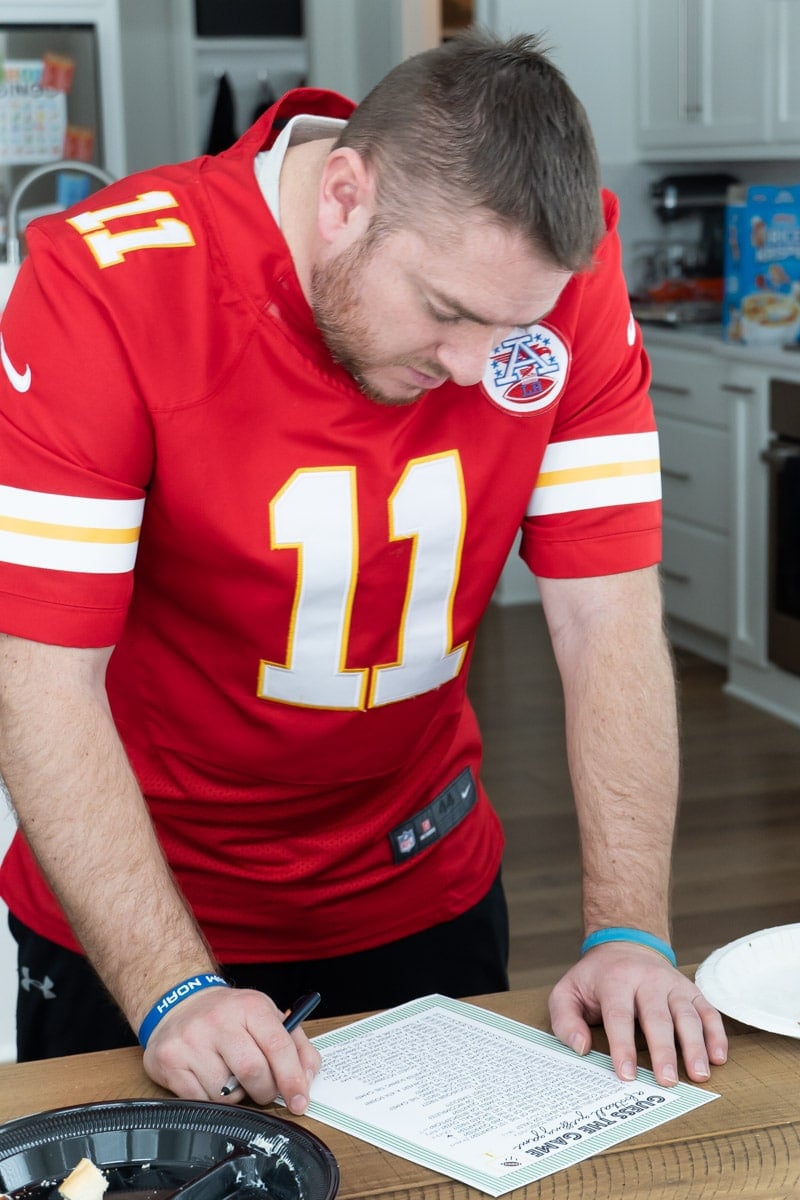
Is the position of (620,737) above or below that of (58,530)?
below

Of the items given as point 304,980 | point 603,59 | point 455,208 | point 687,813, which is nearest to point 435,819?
point 304,980

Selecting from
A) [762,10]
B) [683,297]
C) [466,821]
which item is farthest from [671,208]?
[466,821]

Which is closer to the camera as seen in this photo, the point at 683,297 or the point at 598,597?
the point at 598,597

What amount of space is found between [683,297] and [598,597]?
13.3ft

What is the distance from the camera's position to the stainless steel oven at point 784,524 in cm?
410

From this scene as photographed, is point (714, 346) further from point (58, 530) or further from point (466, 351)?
point (58, 530)

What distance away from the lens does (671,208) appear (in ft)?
17.7

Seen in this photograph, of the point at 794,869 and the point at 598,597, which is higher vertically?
the point at 598,597

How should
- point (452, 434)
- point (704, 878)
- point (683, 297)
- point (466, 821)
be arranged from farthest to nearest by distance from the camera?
point (683, 297) < point (704, 878) < point (466, 821) < point (452, 434)

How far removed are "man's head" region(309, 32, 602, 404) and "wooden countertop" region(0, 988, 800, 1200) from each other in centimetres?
51

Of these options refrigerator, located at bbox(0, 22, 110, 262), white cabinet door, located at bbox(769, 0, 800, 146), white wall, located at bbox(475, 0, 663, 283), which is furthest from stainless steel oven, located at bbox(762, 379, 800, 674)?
refrigerator, located at bbox(0, 22, 110, 262)

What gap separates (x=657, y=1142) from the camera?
0.95 meters

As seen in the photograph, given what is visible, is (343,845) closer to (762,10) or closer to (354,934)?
(354,934)

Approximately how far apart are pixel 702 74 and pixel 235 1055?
442 cm
